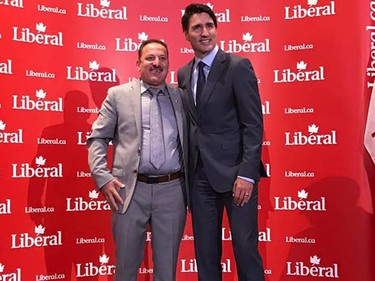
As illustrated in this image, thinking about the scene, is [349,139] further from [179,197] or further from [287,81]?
[179,197]

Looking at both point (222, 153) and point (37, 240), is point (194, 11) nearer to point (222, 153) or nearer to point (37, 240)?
point (222, 153)

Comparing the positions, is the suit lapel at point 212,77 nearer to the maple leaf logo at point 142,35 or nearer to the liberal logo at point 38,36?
the maple leaf logo at point 142,35

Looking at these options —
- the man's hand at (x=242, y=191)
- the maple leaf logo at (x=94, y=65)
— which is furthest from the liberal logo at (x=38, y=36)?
the man's hand at (x=242, y=191)

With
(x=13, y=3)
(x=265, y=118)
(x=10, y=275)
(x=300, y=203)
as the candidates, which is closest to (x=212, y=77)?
(x=265, y=118)

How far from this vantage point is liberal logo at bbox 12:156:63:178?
3.42 metres

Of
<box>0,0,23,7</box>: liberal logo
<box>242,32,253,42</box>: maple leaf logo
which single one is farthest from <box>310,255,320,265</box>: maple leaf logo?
<box>0,0,23,7</box>: liberal logo

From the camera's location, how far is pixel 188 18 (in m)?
2.64

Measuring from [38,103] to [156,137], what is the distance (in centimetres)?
142

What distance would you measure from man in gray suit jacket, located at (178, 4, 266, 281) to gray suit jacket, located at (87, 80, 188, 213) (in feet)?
0.51

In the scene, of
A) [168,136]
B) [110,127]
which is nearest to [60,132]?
[110,127]

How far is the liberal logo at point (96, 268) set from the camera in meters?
3.63

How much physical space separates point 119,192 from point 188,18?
1.14m

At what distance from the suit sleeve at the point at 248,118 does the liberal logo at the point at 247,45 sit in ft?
4.53

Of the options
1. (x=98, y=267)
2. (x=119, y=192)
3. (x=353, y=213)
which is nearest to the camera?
(x=119, y=192)
